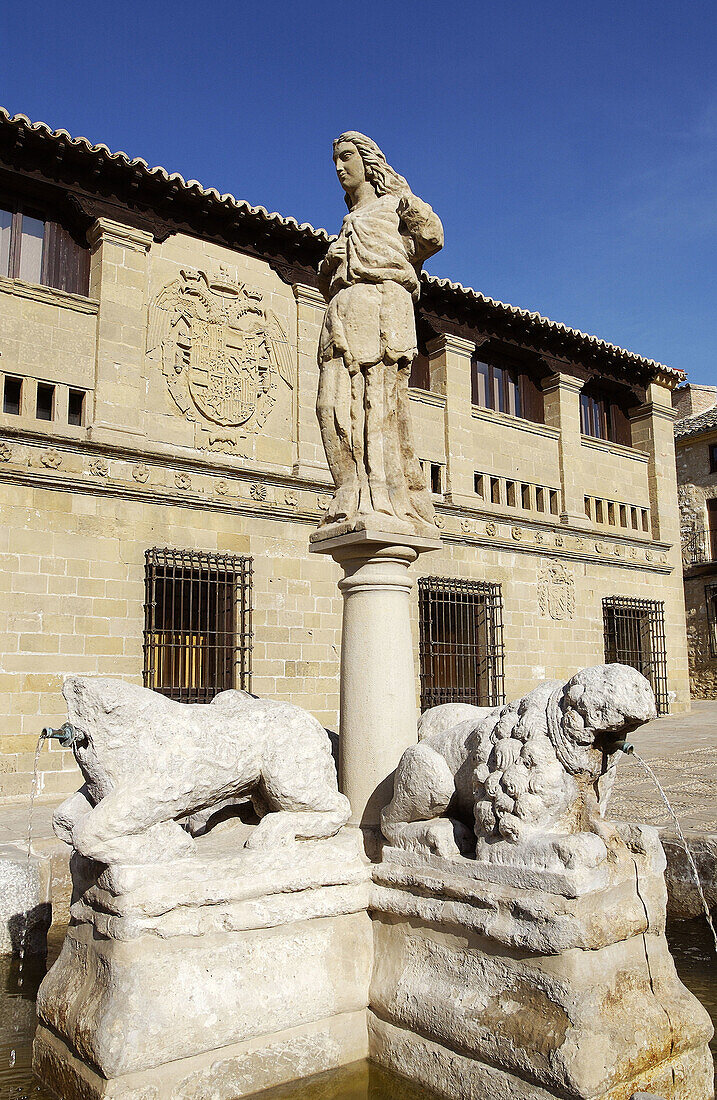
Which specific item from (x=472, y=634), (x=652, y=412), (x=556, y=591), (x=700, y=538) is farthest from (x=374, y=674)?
(x=700, y=538)

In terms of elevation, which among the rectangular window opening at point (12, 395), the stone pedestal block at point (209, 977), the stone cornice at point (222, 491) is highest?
the rectangular window opening at point (12, 395)

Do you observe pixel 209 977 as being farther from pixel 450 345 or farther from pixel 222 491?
pixel 450 345

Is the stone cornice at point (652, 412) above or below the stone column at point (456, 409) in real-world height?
above

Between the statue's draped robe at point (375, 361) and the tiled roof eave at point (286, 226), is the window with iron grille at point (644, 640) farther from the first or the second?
the statue's draped robe at point (375, 361)

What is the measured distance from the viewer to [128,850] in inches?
108

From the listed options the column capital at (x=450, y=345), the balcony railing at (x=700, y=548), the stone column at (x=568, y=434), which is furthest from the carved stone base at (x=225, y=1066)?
the balcony railing at (x=700, y=548)

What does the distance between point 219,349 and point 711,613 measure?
15.9 metres

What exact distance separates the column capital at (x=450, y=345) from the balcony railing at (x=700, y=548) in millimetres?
11444

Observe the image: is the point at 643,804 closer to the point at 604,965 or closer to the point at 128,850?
the point at 604,965

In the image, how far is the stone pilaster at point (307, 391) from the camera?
34.7 feet

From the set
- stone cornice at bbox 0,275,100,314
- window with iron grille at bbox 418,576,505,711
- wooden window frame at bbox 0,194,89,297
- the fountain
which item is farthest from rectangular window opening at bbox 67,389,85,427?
the fountain

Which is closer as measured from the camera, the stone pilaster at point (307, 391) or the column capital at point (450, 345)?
the stone pilaster at point (307, 391)

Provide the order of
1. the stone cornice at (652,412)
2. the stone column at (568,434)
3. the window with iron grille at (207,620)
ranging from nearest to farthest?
1. the window with iron grille at (207,620)
2. the stone column at (568,434)
3. the stone cornice at (652,412)

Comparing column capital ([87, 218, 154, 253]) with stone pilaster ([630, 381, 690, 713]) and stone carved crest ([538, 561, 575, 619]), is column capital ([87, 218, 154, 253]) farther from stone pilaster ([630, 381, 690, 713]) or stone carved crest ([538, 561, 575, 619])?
stone pilaster ([630, 381, 690, 713])
